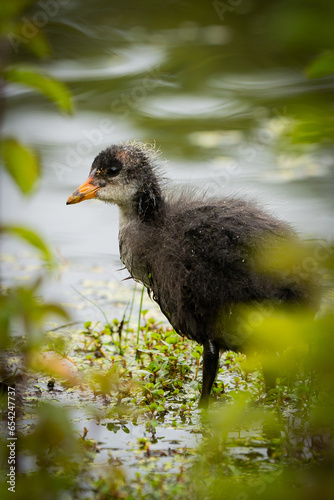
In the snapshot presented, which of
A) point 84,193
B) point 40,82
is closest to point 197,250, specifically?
point 84,193

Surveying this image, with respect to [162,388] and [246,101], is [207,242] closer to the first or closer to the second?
[162,388]

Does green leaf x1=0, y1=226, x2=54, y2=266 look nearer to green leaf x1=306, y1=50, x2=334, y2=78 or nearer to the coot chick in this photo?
green leaf x1=306, y1=50, x2=334, y2=78

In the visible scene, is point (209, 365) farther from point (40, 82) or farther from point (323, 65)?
point (323, 65)

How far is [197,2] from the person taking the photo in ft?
38.9

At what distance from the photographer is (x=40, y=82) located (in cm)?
178

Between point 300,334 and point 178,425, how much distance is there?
→ 2.28 m

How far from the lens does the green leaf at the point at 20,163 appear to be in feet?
5.54

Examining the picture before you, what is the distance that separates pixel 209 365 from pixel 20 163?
235cm

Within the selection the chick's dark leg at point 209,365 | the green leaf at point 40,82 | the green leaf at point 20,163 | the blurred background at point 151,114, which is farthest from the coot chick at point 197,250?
the green leaf at point 20,163

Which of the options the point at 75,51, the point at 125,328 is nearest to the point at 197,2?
the point at 75,51

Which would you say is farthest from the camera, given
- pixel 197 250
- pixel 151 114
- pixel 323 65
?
pixel 151 114

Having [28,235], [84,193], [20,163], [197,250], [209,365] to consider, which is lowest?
[28,235]

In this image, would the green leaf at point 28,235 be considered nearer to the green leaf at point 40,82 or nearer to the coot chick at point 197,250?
the green leaf at point 40,82

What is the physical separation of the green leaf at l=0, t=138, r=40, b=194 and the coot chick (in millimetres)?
1918
